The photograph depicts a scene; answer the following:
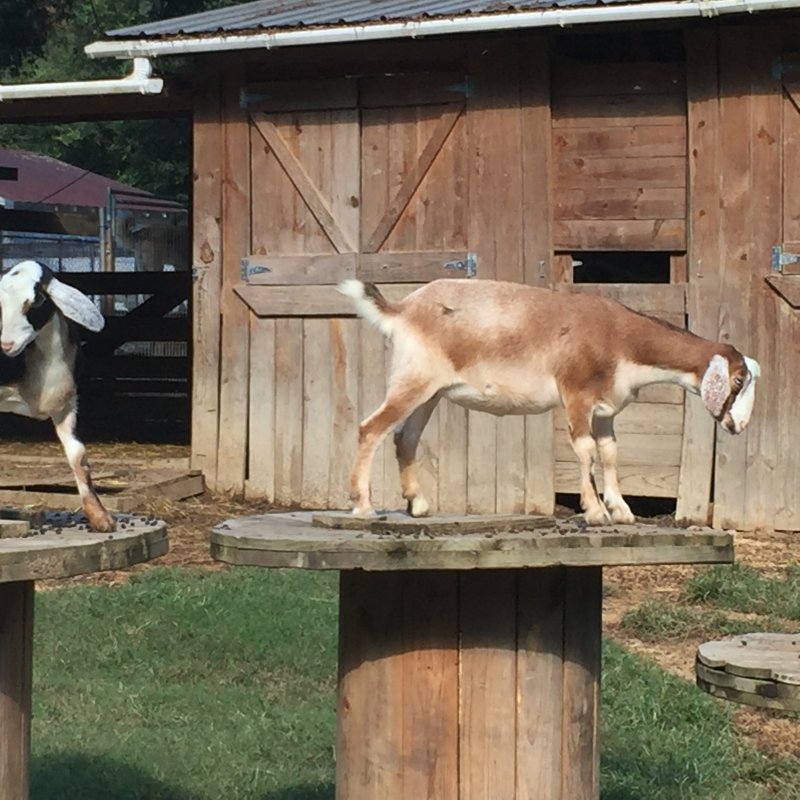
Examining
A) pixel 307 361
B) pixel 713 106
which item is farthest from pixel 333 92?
pixel 713 106

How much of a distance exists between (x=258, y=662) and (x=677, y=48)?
6.08 metres

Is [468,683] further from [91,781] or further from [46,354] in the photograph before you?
[91,781]

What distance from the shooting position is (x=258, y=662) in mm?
7285

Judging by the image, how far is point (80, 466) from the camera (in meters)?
4.43

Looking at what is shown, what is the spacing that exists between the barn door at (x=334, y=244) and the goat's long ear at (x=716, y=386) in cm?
605

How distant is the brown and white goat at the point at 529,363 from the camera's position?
15.2 ft

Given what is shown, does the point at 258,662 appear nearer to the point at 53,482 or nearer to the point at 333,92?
the point at 53,482

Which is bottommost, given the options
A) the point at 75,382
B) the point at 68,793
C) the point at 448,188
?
the point at 68,793

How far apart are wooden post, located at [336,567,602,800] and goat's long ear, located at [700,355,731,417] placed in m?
0.67

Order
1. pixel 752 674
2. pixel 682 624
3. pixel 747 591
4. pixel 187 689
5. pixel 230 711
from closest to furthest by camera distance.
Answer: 1. pixel 752 674
2. pixel 230 711
3. pixel 187 689
4. pixel 682 624
5. pixel 747 591

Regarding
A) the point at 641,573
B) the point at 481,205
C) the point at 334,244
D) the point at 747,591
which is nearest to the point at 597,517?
the point at 747,591

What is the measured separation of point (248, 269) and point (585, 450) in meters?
7.01

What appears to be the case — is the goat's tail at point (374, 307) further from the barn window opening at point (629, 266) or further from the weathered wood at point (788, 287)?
the barn window opening at point (629, 266)

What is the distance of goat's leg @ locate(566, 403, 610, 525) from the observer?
15.1 ft
